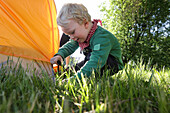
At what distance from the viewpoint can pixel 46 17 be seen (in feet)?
6.87

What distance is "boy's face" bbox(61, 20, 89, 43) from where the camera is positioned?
1371 mm

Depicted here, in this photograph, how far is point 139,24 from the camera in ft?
12.2

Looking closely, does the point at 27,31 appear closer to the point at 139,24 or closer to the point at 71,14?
the point at 71,14

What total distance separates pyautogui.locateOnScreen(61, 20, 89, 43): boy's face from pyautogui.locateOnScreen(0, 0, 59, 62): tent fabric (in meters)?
0.56

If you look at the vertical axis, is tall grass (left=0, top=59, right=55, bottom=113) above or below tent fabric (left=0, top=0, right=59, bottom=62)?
below

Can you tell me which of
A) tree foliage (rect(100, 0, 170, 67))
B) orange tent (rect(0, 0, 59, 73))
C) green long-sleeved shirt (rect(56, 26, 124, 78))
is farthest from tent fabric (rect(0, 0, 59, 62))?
tree foliage (rect(100, 0, 170, 67))

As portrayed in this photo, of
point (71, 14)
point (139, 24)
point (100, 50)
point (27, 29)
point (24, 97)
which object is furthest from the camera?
point (139, 24)

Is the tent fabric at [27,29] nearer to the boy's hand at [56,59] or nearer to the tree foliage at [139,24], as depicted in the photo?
the boy's hand at [56,59]

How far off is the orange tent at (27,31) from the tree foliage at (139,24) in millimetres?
1976

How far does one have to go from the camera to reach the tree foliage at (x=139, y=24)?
341 cm

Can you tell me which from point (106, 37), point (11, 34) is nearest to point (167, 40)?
point (106, 37)

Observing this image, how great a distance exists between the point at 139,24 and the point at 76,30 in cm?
285

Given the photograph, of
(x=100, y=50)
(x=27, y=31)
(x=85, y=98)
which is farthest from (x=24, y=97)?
(x=27, y=31)

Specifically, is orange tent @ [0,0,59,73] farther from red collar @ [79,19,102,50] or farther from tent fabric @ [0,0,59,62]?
red collar @ [79,19,102,50]
